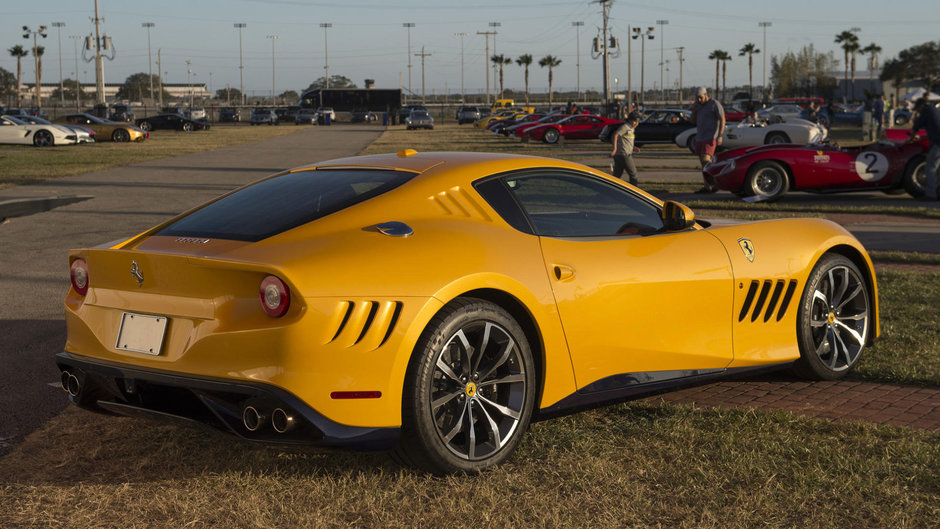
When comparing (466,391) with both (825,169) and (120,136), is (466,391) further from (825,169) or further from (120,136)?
(120,136)

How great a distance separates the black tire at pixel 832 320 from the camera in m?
5.80

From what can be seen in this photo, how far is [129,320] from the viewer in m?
4.31

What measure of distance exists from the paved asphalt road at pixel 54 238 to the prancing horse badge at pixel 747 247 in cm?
379

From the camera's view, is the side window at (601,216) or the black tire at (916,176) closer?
the side window at (601,216)

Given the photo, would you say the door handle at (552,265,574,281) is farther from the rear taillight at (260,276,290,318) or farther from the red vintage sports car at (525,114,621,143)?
the red vintage sports car at (525,114,621,143)

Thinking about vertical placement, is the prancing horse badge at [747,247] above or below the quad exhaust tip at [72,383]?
above

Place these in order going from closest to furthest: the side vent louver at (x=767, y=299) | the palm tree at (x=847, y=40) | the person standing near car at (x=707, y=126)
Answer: the side vent louver at (x=767, y=299) < the person standing near car at (x=707, y=126) < the palm tree at (x=847, y=40)

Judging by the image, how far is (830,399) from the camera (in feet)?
18.4

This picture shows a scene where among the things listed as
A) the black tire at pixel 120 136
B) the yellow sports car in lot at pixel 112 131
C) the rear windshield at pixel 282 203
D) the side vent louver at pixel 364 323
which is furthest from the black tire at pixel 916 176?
the black tire at pixel 120 136

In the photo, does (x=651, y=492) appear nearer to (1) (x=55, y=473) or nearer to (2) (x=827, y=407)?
(2) (x=827, y=407)

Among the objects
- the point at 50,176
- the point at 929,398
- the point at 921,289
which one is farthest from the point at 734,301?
the point at 50,176

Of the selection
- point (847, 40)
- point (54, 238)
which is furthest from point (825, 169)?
point (847, 40)

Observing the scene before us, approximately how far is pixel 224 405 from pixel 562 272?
1.60 meters

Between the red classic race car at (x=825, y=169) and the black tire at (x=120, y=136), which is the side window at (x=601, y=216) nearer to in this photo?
the red classic race car at (x=825, y=169)
